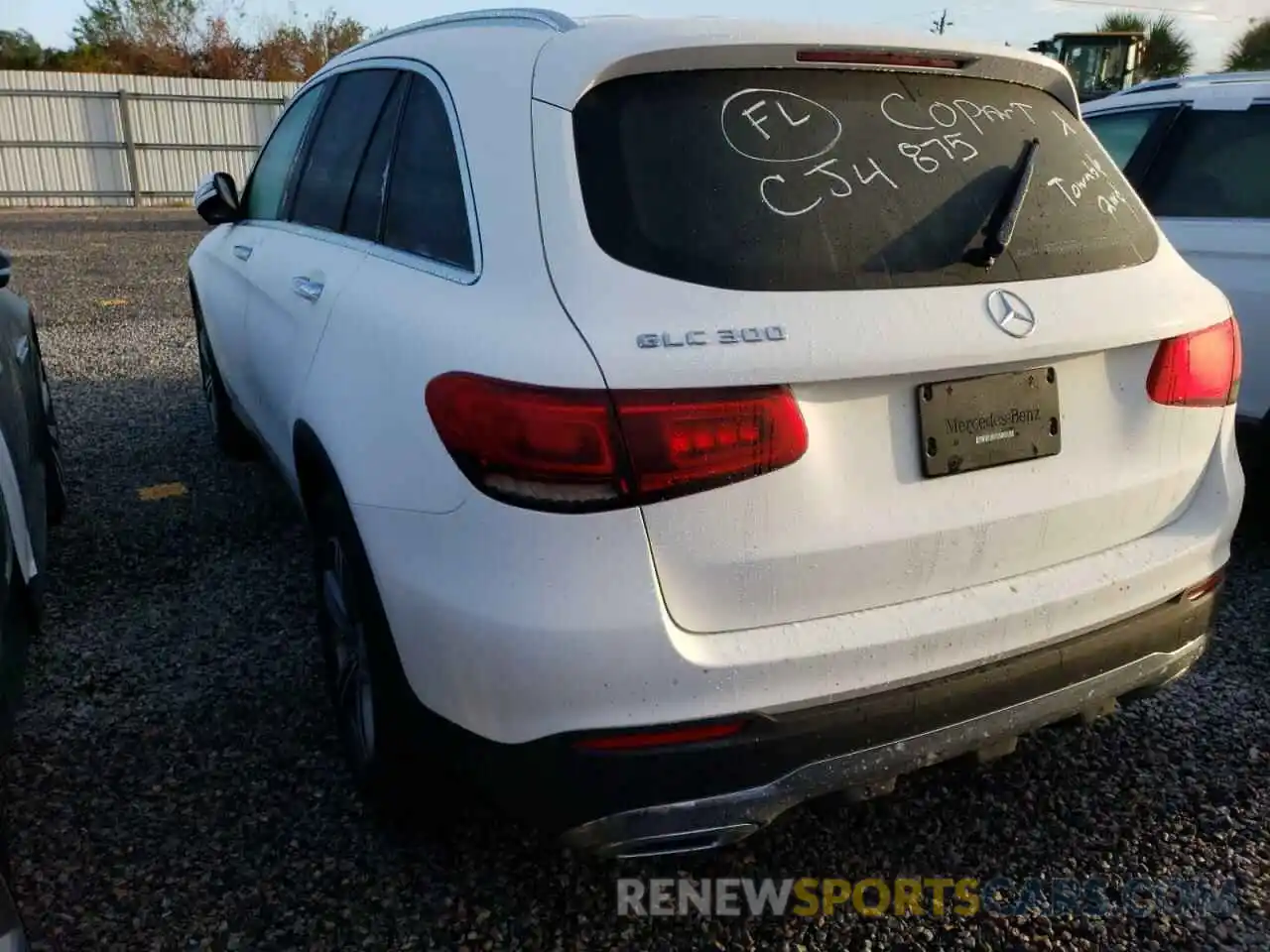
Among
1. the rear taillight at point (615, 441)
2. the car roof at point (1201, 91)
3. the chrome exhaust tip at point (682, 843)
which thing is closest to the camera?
the rear taillight at point (615, 441)

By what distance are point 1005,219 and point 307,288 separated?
177 cm

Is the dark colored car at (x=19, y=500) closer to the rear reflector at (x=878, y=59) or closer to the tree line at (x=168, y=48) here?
the rear reflector at (x=878, y=59)

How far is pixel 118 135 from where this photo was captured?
19.6 metres

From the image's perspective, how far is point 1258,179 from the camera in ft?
13.0

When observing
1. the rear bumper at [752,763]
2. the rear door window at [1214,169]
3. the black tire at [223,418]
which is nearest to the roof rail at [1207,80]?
the rear door window at [1214,169]

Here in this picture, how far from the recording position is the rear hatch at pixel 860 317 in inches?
69.2

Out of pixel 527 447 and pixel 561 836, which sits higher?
pixel 527 447

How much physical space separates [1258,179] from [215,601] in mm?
4109

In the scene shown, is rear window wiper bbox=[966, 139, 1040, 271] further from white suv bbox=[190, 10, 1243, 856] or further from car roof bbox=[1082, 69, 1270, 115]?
car roof bbox=[1082, 69, 1270, 115]

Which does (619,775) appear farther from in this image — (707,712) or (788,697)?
(788,697)

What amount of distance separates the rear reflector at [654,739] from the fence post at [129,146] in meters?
21.0

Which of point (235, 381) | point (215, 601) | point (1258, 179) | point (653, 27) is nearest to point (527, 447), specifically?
point (653, 27)

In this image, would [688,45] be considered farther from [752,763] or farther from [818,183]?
[752,763]

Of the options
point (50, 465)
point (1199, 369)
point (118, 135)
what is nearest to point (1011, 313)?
point (1199, 369)
